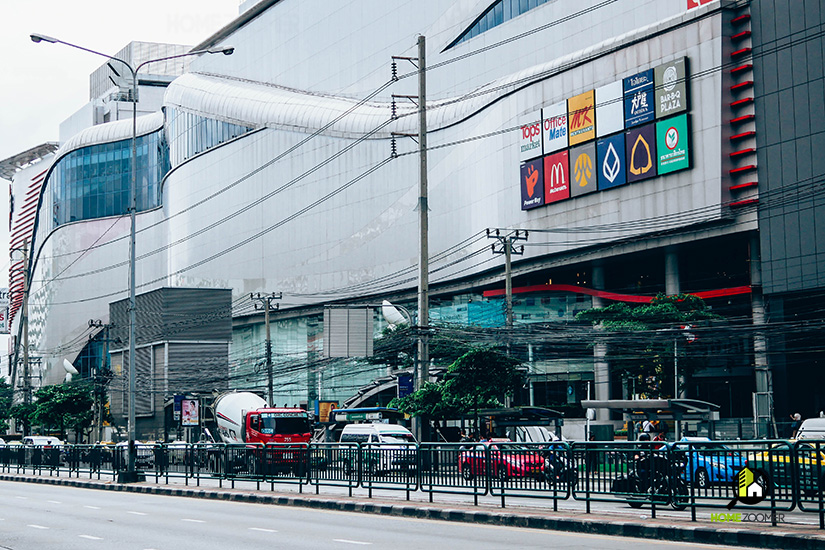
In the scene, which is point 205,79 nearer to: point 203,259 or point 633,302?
point 203,259

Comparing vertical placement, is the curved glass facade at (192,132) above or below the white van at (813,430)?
above

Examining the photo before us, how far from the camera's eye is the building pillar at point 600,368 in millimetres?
62188

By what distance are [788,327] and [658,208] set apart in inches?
393

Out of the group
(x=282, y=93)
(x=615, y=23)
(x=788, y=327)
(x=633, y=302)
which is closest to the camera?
(x=788, y=327)

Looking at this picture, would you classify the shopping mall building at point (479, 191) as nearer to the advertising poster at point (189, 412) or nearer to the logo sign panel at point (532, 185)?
the logo sign panel at point (532, 185)

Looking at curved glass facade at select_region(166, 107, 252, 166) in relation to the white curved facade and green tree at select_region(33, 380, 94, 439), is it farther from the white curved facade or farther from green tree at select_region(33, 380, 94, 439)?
green tree at select_region(33, 380, 94, 439)

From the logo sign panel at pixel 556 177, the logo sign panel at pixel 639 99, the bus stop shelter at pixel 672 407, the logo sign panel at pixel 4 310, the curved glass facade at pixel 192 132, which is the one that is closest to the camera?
the bus stop shelter at pixel 672 407

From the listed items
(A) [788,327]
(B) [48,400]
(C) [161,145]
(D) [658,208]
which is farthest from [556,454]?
(C) [161,145]

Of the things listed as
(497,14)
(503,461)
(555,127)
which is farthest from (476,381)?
(497,14)

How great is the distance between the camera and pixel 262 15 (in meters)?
111

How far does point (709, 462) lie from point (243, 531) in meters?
7.56

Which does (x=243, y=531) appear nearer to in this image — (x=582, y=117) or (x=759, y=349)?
(x=759, y=349)

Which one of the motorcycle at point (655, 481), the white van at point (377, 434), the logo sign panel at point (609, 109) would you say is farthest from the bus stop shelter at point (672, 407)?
the logo sign panel at point (609, 109)

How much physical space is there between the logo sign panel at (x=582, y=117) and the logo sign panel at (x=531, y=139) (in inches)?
127
